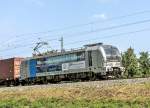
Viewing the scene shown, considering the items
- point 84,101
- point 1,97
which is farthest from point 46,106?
point 1,97

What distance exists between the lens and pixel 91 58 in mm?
37625

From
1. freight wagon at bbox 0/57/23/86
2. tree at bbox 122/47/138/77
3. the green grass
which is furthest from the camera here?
tree at bbox 122/47/138/77

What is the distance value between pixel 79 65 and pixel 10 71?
13983 mm

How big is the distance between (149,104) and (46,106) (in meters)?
5.37

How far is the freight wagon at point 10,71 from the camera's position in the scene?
48872mm

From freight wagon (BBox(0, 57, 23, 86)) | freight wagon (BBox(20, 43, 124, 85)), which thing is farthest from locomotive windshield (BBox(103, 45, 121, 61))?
freight wagon (BBox(0, 57, 23, 86))

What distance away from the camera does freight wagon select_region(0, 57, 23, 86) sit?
48.9 metres

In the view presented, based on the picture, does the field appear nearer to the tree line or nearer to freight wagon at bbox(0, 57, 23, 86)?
freight wagon at bbox(0, 57, 23, 86)

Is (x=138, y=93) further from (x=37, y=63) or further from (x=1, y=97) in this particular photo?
(x=37, y=63)

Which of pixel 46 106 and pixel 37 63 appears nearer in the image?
pixel 46 106

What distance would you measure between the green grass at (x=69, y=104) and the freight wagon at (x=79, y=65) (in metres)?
13.6

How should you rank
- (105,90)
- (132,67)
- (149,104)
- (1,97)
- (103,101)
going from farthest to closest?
(132,67) < (1,97) < (105,90) < (103,101) < (149,104)

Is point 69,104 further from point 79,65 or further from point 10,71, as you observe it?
point 10,71

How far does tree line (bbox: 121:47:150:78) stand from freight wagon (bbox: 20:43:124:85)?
1064 inches
